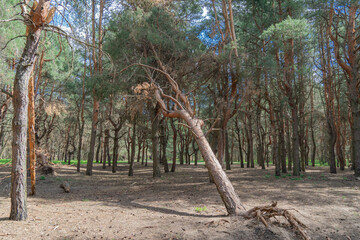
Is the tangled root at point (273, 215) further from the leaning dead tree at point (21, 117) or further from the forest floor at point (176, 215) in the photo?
the leaning dead tree at point (21, 117)

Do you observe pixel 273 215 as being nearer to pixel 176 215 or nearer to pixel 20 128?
pixel 176 215

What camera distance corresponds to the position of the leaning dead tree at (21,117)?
4.62m

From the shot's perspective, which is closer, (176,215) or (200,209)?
(176,215)

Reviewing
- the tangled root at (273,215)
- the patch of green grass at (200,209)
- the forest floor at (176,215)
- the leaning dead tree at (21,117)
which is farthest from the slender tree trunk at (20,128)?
the tangled root at (273,215)

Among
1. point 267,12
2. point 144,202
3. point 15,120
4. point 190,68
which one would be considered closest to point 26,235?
point 15,120

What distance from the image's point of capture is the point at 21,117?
4684 mm

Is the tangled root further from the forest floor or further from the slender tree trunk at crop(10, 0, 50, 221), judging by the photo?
the slender tree trunk at crop(10, 0, 50, 221)

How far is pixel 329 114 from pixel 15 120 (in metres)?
15.0

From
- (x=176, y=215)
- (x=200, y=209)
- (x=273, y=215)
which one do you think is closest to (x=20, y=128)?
(x=176, y=215)

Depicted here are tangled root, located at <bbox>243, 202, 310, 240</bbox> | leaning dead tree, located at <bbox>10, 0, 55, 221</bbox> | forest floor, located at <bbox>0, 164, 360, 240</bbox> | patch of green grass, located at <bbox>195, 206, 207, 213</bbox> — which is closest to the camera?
forest floor, located at <bbox>0, 164, 360, 240</bbox>

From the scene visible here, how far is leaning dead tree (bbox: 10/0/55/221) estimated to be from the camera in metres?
4.62

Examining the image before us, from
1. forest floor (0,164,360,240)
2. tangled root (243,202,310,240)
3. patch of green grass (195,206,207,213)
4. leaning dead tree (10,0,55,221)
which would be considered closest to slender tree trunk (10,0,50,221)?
leaning dead tree (10,0,55,221)

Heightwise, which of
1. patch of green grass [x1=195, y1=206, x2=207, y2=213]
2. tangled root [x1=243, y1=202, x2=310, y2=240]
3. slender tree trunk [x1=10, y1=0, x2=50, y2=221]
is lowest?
patch of green grass [x1=195, y1=206, x2=207, y2=213]

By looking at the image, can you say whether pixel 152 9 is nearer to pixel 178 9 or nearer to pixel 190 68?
pixel 178 9
